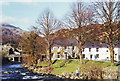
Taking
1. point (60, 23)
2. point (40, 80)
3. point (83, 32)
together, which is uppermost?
point (60, 23)

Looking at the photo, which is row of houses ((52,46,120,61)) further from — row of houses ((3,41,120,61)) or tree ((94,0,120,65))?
tree ((94,0,120,65))

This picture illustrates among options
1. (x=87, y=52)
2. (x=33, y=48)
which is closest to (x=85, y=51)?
(x=87, y=52)

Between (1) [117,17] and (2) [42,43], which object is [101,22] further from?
(2) [42,43]

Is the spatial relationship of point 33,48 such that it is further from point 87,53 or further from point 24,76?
point 87,53

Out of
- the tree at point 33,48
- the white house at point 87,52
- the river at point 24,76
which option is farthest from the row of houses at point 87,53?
the river at point 24,76

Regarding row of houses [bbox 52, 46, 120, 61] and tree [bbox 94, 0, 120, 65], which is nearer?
tree [bbox 94, 0, 120, 65]

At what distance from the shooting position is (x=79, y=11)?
37.5m

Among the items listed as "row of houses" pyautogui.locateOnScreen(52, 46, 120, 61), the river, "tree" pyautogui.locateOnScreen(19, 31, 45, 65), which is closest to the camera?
the river

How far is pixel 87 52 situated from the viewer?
5938 centimetres

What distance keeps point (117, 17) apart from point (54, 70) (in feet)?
52.1

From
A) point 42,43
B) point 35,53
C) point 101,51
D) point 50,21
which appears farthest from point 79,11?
point 101,51

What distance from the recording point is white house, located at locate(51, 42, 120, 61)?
54.9 meters

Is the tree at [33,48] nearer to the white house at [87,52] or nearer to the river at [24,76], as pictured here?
the white house at [87,52]

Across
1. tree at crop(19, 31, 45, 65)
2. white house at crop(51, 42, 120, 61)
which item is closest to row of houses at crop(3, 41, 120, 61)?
white house at crop(51, 42, 120, 61)
